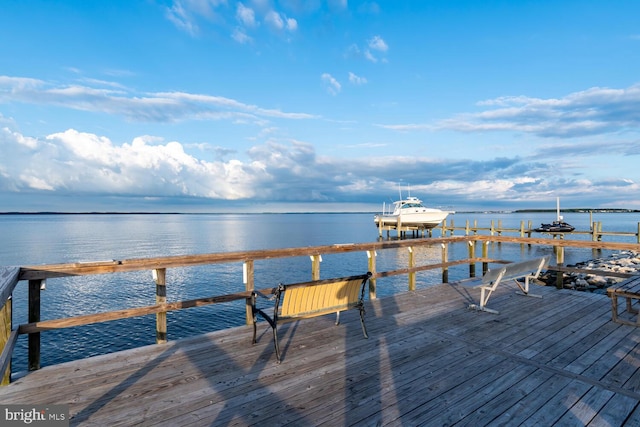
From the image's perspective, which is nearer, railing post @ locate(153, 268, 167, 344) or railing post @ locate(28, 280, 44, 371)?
railing post @ locate(28, 280, 44, 371)

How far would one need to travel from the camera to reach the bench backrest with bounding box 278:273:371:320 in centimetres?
397

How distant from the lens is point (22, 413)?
279cm

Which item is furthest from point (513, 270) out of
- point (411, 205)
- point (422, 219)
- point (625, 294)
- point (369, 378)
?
point (411, 205)

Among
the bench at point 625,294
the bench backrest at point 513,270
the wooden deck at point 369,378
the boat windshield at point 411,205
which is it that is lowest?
the wooden deck at point 369,378

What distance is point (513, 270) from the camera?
588 centimetres

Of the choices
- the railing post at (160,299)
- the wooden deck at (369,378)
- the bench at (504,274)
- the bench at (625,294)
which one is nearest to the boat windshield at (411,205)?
the bench at (504,274)

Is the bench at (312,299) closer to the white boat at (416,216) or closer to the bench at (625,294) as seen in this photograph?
the bench at (625,294)

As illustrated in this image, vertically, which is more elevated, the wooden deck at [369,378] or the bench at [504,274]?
the bench at [504,274]

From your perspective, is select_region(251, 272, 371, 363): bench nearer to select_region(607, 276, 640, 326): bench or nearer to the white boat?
select_region(607, 276, 640, 326): bench

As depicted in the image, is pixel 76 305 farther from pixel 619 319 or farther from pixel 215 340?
pixel 619 319

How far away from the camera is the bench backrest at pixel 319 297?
3.97 metres

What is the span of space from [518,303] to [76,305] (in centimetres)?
1734

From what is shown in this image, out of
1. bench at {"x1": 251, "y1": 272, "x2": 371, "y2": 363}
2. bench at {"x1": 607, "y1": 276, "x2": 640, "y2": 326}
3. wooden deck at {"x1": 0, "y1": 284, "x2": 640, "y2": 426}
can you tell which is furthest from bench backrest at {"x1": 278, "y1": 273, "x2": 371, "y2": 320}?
bench at {"x1": 607, "y1": 276, "x2": 640, "y2": 326}

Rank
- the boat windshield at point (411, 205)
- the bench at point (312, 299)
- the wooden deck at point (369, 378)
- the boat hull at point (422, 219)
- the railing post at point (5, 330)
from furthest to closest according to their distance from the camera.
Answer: the boat windshield at point (411, 205)
the boat hull at point (422, 219)
the bench at point (312, 299)
the railing post at point (5, 330)
the wooden deck at point (369, 378)
